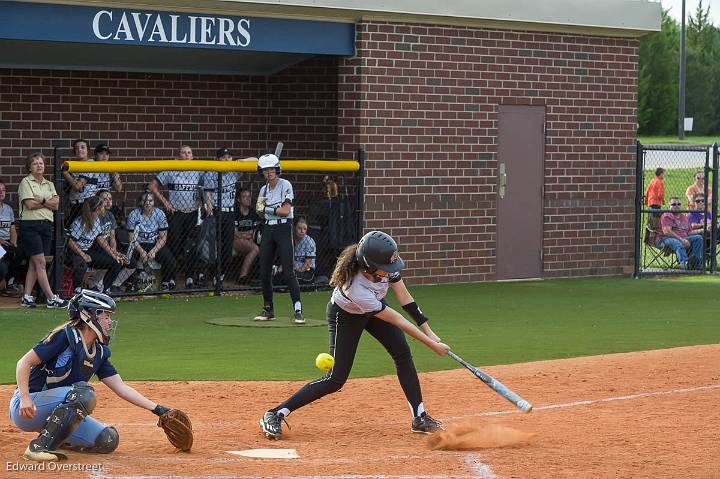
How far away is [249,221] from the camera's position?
1939 centimetres

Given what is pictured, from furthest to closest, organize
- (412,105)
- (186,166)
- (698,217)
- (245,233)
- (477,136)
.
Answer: (698,217) → (477,136) → (412,105) → (245,233) → (186,166)

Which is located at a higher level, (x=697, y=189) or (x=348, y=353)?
(x=697, y=189)

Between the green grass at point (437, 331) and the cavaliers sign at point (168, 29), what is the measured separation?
3593 mm

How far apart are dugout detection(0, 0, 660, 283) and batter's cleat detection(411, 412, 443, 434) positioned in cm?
1003

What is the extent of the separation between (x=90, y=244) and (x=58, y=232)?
1.88 feet

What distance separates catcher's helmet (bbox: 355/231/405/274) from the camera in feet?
29.5

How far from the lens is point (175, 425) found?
858 cm

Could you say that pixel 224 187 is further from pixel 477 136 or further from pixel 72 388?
pixel 72 388

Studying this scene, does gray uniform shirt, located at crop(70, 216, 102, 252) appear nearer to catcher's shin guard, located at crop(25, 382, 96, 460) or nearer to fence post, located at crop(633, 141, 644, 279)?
catcher's shin guard, located at crop(25, 382, 96, 460)

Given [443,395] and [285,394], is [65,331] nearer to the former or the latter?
[285,394]

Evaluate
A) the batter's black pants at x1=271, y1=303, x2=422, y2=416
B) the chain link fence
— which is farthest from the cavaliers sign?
the batter's black pants at x1=271, y1=303, x2=422, y2=416

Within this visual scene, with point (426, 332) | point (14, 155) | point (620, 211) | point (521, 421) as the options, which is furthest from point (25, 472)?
point (620, 211)

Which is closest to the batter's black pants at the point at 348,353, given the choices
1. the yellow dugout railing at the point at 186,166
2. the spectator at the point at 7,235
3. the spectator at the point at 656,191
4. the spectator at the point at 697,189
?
the yellow dugout railing at the point at 186,166

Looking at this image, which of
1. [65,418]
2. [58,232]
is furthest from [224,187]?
[65,418]
